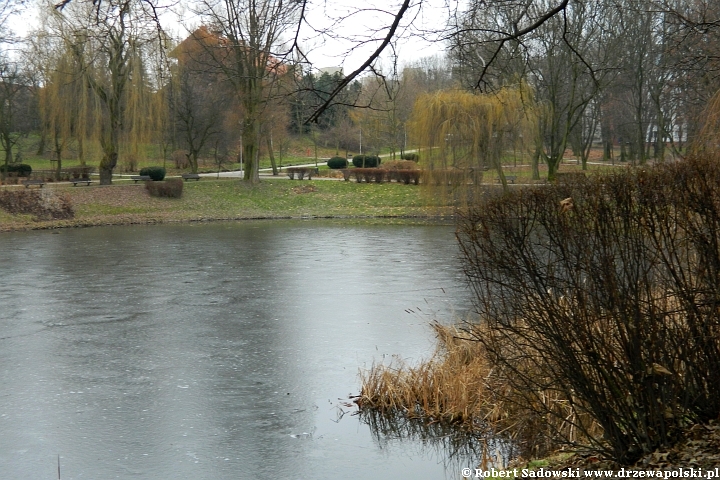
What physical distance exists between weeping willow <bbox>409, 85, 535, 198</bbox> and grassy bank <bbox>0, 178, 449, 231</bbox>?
2.48 m

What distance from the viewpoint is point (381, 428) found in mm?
8602

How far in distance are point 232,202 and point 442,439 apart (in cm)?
3172

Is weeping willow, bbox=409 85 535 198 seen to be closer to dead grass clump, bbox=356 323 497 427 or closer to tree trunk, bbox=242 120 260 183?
tree trunk, bbox=242 120 260 183

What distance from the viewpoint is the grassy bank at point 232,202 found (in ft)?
112

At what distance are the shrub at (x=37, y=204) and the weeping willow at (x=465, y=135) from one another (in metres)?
15.6

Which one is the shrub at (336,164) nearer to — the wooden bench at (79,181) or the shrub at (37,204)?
the wooden bench at (79,181)

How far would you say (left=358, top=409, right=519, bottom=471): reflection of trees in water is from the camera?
25.1ft

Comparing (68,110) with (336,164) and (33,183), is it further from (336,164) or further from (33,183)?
(336,164)

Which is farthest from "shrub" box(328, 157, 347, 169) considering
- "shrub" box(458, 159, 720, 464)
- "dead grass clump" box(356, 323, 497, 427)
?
"shrub" box(458, 159, 720, 464)

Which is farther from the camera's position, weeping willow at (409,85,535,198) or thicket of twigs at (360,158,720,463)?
weeping willow at (409,85,535,198)

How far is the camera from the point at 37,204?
3341cm

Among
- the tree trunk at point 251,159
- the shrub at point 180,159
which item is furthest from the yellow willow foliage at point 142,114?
the shrub at point 180,159

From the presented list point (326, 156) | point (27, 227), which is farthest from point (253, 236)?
point (326, 156)

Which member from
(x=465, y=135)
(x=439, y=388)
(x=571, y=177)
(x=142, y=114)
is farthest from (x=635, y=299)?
(x=142, y=114)
